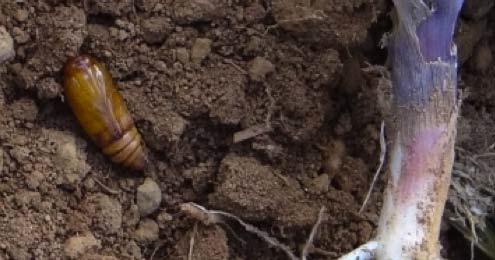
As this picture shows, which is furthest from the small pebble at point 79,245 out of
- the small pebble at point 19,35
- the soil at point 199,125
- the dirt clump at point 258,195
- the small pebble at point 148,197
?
the small pebble at point 19,35

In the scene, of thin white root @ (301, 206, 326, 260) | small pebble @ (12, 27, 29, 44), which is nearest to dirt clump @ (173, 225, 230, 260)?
thin white root @ (301, 206, 326, 260)

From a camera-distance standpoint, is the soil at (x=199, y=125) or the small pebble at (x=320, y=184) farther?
the small pebble at (x=320, y=184)

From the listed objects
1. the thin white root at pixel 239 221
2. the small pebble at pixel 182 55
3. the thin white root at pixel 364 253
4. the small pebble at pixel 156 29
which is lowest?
the thin white root at pixel 239 221

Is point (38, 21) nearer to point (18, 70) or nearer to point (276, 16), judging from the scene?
point (18, 70)

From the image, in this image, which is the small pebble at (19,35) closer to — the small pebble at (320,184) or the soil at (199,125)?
the soil at (199,125)

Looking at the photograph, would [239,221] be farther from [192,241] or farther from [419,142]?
[419,142]

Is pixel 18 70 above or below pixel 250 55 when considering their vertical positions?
below

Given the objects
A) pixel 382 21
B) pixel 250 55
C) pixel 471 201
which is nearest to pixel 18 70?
pixel 250 55

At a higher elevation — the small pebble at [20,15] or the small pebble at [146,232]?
the small pebble at [20,15]
